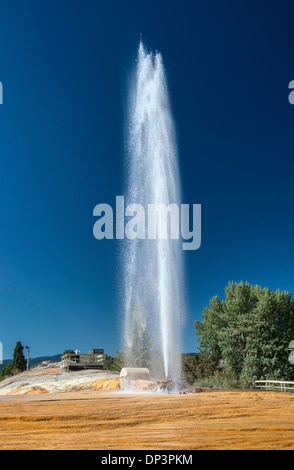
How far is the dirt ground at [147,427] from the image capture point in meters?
4.54

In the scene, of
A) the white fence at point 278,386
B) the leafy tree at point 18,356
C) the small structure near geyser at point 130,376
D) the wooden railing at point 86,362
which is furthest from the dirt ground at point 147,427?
the leafy tree at point 18,356

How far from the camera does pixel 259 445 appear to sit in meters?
4.50

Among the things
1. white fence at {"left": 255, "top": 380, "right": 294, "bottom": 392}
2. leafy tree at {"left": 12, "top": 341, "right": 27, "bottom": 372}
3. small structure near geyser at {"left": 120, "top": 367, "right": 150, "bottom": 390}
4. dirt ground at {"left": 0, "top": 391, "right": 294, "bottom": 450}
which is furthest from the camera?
leafy tree at {"left": 12, "top": 341, "right": 27, "bottom": 372}

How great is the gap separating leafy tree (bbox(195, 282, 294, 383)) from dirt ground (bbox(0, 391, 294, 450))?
25247 mm

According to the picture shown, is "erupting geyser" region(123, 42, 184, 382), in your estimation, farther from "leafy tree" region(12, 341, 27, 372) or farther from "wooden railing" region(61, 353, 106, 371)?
"leafy tree" region(12, 341, 27, 372)

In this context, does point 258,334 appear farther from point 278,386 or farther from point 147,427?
point 147,427

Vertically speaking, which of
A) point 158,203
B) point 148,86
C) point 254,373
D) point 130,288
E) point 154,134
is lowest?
point 254,373

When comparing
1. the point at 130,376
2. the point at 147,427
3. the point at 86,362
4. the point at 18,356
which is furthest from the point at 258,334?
the point at 18,356

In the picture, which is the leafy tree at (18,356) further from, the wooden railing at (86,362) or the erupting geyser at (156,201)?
the erupting geyser at (156,201)

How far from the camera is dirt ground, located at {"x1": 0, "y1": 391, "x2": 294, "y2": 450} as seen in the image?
4543 mm

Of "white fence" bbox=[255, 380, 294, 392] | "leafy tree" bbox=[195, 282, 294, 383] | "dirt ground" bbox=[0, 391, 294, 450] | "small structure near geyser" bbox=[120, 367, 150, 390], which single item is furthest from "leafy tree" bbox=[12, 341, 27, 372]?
"dirt ground" bbox=[0, 391, 294, 450]
